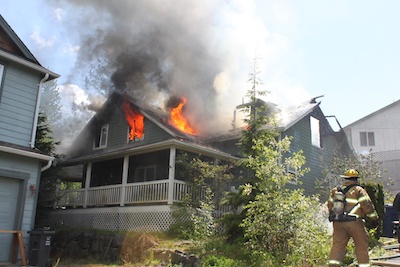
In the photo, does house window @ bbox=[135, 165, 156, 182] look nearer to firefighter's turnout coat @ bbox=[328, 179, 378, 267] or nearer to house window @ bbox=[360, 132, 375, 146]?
firefighter's turnout coat @ bbox=[328, 179, 378, 267]

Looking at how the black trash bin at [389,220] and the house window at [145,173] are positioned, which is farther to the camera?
the house window at [145,173]

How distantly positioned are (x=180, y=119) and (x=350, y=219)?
12309 millimetres

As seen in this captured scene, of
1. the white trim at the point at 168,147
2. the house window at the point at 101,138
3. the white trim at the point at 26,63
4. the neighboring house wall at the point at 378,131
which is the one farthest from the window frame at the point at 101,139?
the neighboring house wall at the point at 378,131

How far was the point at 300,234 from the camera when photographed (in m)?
7.60

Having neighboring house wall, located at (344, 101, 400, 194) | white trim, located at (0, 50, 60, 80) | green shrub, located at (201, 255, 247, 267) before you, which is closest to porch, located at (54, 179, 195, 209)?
green shrub, located at (201, 255, 247, 267)

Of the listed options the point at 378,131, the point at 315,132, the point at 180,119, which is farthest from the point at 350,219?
the point at 378,131

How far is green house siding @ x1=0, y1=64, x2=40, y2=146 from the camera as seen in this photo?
10.3m

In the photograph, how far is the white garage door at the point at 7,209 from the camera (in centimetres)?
971

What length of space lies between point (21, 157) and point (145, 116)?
23.9 ft

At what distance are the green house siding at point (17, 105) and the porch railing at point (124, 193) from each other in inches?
186

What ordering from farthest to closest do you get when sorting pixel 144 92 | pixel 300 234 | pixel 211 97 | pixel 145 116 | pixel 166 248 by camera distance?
pixel 211 97, pixel 144 92, pixel 145 116, pixel 166 248, pixel 300 234

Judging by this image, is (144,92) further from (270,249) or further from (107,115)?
(270,249)

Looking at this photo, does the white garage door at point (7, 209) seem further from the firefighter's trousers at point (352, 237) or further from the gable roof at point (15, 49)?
the firefighter's trousers at point (352, 237)

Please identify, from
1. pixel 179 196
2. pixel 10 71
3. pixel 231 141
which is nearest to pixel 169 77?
pixel 231 141
